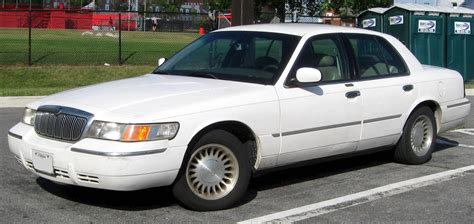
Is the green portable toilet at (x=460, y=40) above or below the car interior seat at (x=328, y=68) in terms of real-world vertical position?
above

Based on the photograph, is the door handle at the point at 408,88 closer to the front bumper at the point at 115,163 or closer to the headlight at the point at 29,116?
the front bumper at the point at 115,163

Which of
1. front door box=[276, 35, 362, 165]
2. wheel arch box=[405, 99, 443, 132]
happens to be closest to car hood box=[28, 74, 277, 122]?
front door box=[276, 35, 362, 165]

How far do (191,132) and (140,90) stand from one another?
713 millimetres

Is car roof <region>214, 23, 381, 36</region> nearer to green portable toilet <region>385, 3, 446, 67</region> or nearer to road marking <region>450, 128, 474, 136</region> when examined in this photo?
road marking <region>450, 128, 474, 136</region>

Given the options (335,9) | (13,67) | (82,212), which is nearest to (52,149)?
(82,212)

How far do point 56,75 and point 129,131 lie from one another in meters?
14.7

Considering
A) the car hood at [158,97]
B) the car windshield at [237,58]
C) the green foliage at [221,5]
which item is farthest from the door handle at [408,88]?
the green foliage at [221,5]

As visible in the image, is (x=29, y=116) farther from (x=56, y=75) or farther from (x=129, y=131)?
(x=56, y=75)

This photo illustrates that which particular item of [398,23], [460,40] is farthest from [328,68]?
[460,40]

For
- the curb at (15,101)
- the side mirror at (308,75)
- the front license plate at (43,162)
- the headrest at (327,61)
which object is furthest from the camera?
the curb at (15,101)

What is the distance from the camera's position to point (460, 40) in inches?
728

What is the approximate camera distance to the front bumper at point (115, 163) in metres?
4.85

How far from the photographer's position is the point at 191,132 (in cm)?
511

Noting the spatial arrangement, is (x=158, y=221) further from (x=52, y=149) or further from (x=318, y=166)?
(x=318, y=166)
